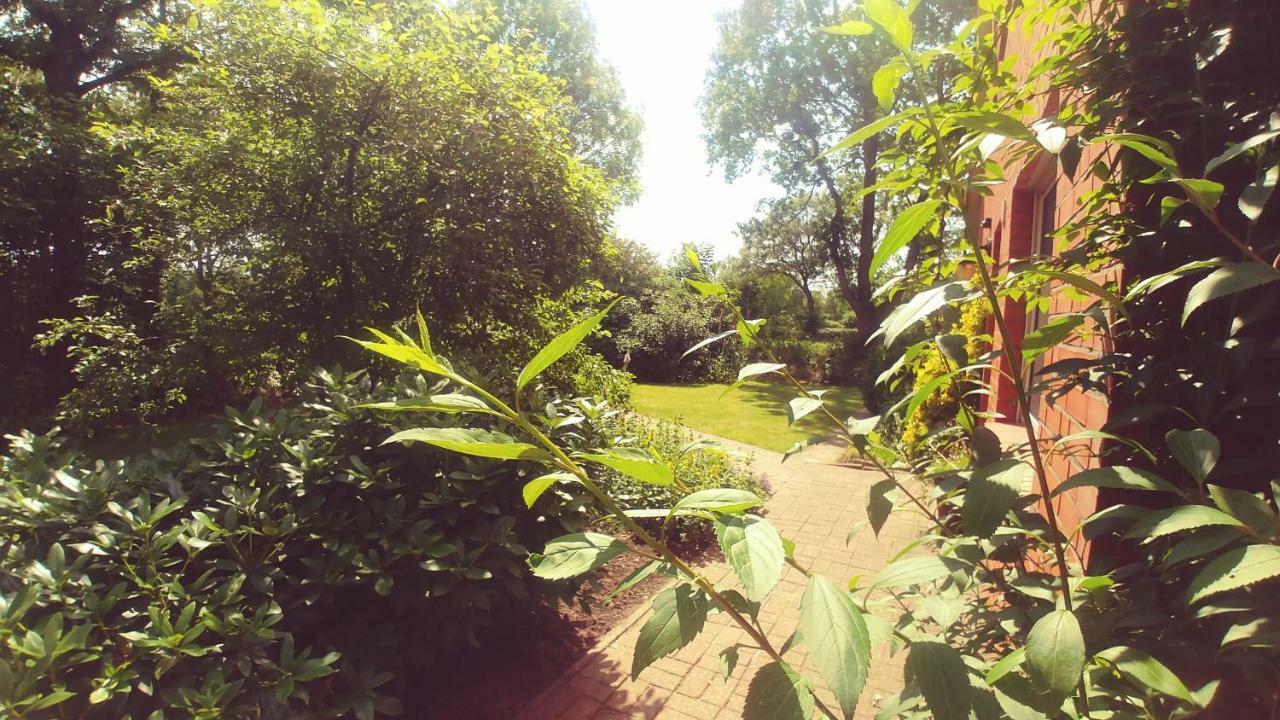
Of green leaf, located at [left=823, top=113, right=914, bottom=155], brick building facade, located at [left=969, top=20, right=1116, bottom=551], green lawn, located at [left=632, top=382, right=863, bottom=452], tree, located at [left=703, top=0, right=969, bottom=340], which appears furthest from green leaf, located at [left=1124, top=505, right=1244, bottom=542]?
tree, located at [left=703, top=0, right=969, bottom=340]

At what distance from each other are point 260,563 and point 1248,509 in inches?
109

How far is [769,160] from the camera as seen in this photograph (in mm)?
20703

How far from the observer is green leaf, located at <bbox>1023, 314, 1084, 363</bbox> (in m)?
0.83

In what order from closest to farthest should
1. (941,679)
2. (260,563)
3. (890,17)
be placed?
(941,679) < (890,17) < (260,563)

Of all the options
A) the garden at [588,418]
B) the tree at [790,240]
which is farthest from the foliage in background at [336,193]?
the tree at [790,240]

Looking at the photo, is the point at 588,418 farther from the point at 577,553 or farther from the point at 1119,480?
the point at 1119,480

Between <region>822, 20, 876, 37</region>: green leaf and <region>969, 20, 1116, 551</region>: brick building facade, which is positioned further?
<region>969, 20, 1116, 551</region>: brick building facade

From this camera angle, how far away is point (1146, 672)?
29.3 inches

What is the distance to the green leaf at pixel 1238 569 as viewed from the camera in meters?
0.60

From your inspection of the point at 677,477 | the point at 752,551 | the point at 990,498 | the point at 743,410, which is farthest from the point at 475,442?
the point at 743,410

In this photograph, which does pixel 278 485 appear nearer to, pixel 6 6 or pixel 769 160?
pixel 6 6

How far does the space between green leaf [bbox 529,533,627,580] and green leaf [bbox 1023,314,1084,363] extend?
2.28 feet

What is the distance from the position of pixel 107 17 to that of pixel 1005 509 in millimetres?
16187

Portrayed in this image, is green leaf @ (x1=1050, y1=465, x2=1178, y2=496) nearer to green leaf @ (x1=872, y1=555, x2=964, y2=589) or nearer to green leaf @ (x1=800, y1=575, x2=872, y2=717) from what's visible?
green leaf @ (x1=872, y1=555, x2=964, y2=589)
